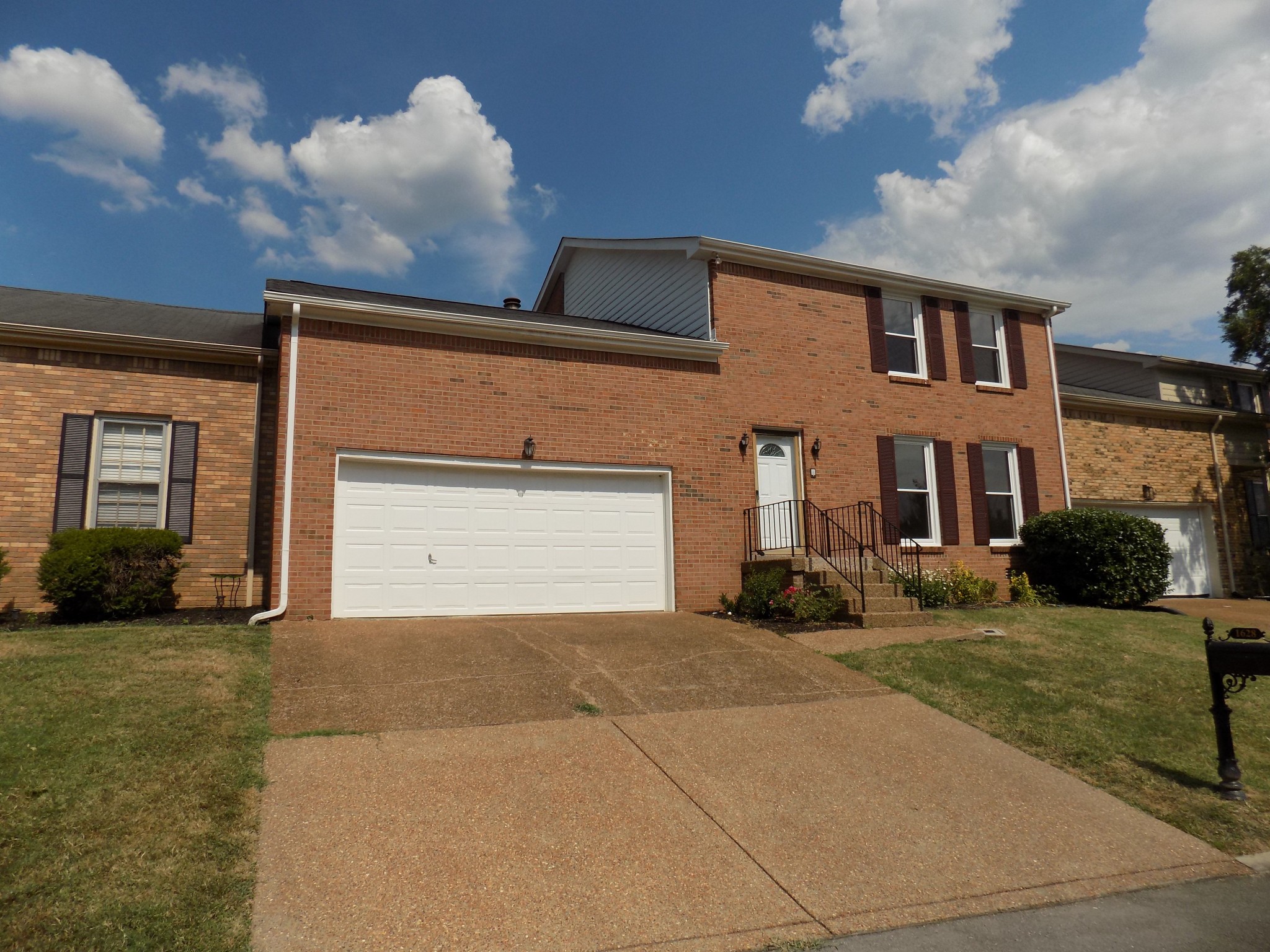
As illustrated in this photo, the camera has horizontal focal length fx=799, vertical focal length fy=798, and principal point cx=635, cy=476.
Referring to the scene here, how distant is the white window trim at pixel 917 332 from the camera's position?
14098mm

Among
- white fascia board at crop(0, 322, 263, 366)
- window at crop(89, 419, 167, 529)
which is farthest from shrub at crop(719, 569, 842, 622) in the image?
window at crop(89, 419, 167, 529)

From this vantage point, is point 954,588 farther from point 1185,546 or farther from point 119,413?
point 119,413

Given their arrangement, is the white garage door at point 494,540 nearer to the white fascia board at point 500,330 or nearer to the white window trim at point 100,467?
the white fascia board at point 500,330

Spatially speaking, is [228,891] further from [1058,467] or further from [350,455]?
[1058,467]

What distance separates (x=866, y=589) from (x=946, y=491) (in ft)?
Answer: 14.1

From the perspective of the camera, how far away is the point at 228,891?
3525 mm

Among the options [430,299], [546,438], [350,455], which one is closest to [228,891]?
[350,455]

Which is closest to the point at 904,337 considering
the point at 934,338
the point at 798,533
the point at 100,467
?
the point at 934,338

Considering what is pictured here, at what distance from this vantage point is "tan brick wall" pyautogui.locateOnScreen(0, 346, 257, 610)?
406 inches

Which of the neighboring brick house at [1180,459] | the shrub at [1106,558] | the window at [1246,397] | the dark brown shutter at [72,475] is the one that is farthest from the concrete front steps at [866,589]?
the window at [1246,397]

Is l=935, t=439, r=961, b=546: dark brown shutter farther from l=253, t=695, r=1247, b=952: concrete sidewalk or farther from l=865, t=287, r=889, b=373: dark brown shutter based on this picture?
l=253, t=695, r=1247, b=952: concrete sidewalk

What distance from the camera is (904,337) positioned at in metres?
14.4

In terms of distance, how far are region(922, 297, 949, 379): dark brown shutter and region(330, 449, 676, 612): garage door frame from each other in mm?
5833

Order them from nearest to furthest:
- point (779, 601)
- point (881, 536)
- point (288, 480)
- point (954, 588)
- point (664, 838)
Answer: point (664, 838), point (288, 480), point (779, 601), point (954, 588), point (881, 536)
